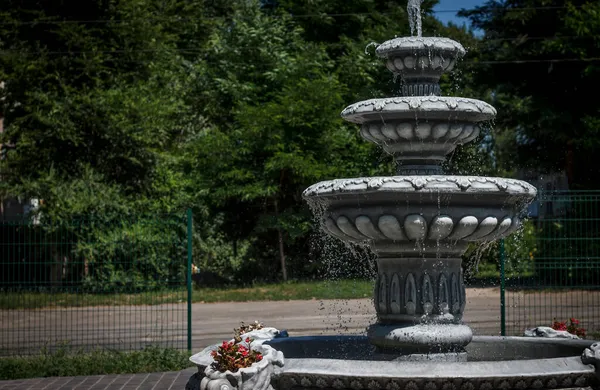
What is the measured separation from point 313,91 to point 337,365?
922 inches

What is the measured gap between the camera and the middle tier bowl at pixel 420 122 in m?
7.38

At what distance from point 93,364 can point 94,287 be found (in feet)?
16.3

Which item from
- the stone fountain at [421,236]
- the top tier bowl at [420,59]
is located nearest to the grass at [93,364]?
the stone fountain at [421,236]

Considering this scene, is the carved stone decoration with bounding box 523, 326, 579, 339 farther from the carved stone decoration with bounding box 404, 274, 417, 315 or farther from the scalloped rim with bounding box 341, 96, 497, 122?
the scalloped rim with bounding box 341, 96, 497, 122

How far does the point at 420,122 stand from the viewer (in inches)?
297

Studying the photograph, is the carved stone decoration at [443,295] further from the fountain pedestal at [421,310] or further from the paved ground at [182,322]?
the paved ground at [182,322]

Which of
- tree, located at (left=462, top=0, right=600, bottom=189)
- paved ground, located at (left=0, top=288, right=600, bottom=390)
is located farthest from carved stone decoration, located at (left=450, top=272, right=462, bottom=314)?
tree, located at (left=462, top=0, right=600, bottom=189)

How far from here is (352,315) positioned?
71.1 ft

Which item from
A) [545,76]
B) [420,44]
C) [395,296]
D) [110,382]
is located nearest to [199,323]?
[110,382]

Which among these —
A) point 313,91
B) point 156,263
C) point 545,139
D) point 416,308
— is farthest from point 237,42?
point 416,308

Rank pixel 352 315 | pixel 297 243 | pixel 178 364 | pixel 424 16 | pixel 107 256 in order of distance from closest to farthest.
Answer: pixel 178 364 → pixel 352 315 → pixel 107 256 → pixel 297 243 → pixel 424 16

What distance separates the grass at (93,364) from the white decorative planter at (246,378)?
6740 mm

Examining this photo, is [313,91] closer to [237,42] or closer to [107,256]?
[237,42]

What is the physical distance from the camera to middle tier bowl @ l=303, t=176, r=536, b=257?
267 inches
